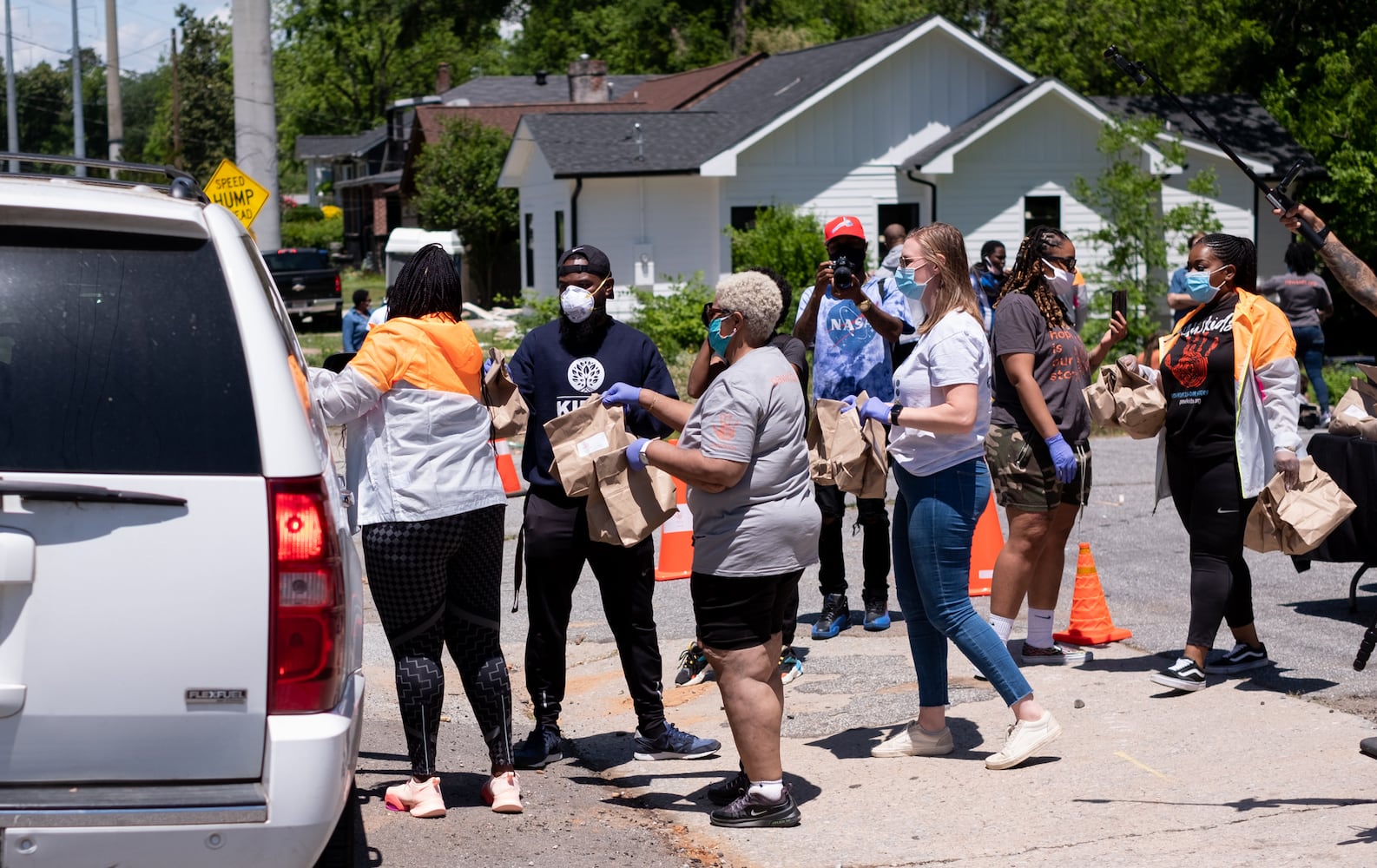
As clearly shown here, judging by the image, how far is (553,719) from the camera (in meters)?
6.10

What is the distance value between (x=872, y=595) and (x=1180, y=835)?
123 inches

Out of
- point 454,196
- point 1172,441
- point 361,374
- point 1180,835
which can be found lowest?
point 1180,835

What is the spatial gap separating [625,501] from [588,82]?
4143 cm

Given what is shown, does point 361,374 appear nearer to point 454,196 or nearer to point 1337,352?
point 1337,352

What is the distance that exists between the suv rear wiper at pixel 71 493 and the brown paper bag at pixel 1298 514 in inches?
187

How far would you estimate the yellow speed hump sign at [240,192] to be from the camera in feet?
49.3

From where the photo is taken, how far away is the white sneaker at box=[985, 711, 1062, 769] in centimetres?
555

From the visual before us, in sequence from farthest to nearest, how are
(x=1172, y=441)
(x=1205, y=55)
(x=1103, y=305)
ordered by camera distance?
1. (x=1205, y=55)
2. (x=1103, y=305)
3. (x=1172, y=441)

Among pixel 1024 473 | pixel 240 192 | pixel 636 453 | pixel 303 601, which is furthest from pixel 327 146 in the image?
pixel 303 601

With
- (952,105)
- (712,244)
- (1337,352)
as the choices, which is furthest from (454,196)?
(1337,352)

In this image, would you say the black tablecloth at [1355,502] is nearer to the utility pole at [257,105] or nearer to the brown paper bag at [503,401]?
the brown paper bag at [503,401]

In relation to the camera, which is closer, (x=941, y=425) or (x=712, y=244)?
(x=941, y=425)

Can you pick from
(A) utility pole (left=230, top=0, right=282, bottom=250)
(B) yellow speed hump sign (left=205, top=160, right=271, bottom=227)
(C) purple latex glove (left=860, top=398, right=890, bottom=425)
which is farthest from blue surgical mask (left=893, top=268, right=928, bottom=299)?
(A) utility pole (left=230, top=0, right=282, bottom=250)

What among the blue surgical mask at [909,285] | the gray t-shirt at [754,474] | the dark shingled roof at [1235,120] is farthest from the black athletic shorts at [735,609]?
the dark shingled roof at [1235,120]
